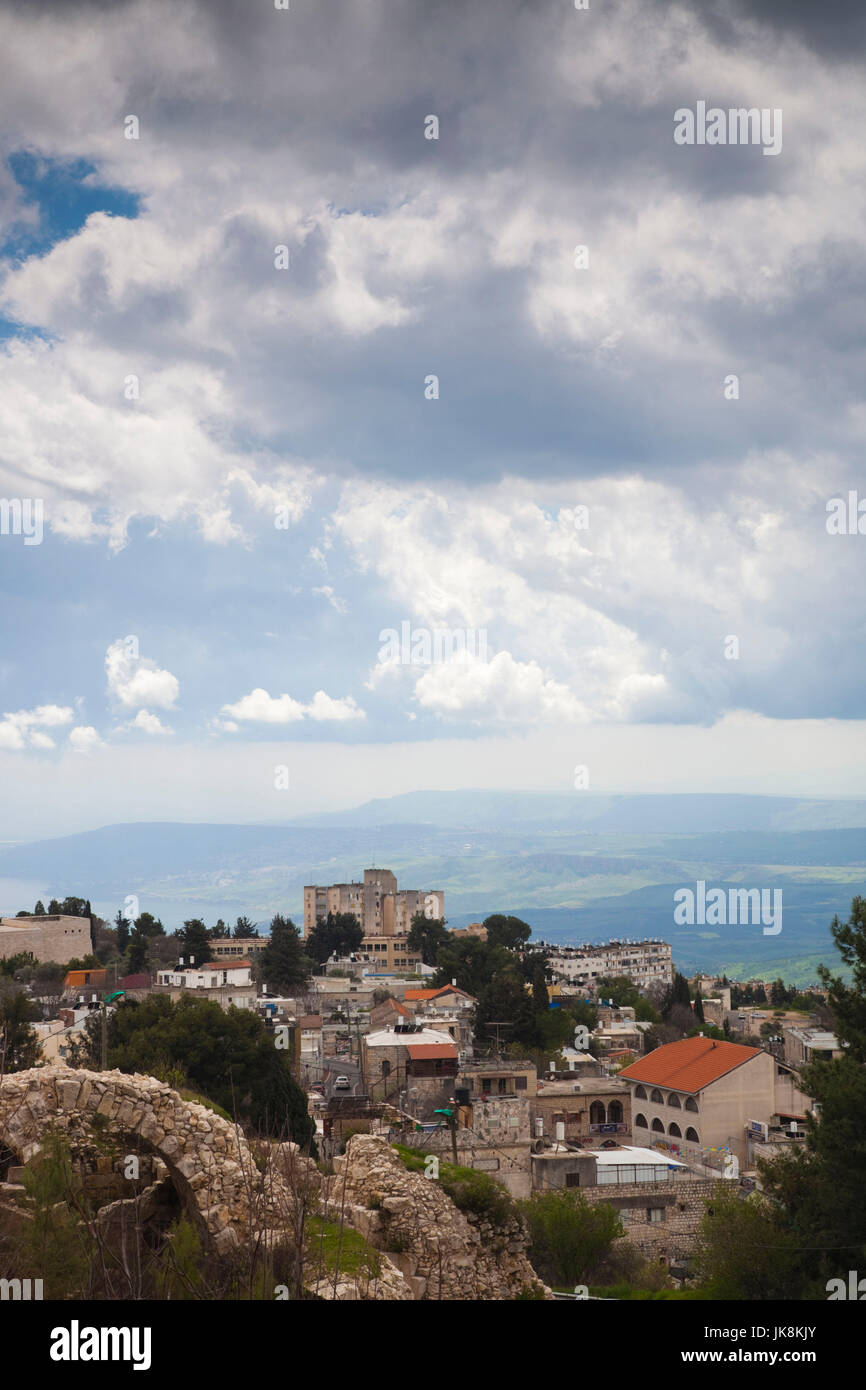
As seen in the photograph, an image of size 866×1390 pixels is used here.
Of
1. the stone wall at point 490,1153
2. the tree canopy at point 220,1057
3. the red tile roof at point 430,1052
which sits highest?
the tree canopy at point 220,1057

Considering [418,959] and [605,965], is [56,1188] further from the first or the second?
[605,965]

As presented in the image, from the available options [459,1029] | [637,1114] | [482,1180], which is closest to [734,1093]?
[637,1114]

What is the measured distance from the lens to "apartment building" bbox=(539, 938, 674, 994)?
9861 centimetres

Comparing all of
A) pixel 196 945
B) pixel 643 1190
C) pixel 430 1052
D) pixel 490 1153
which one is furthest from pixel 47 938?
pixel 643 1190

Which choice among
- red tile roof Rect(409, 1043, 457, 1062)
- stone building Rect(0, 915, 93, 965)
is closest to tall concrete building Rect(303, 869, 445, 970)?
stone building Rect(0, 915, 93, 965)

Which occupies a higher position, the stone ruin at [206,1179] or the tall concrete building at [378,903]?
the stone ruin at [206,1179]

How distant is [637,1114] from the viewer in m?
35.2

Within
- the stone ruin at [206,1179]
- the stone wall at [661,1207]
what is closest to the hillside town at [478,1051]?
the stone wall at [661,1207]

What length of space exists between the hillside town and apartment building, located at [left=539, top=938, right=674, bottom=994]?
13129 millimetres

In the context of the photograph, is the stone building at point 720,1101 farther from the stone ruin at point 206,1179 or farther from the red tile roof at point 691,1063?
the stone ruin at point 206,1179

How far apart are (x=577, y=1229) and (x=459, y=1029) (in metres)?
25.5

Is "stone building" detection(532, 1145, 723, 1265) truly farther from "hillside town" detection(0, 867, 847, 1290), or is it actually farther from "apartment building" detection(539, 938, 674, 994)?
"apartment building" detection(539, 938, 674, 994)

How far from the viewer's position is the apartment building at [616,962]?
98.6 metres

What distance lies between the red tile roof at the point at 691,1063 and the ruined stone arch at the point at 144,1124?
26.0 m
